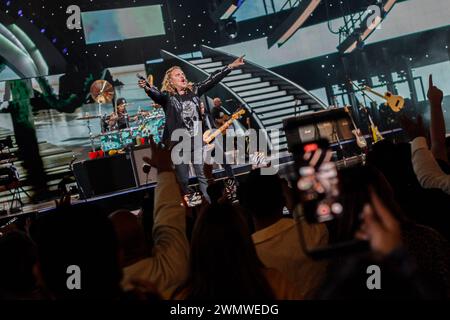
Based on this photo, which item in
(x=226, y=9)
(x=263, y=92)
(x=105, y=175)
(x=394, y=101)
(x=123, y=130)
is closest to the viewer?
(x=105, y=175)

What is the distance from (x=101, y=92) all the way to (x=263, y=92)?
397 cm

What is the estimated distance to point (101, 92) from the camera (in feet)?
32.2

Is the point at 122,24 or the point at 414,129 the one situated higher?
the point at 122,24

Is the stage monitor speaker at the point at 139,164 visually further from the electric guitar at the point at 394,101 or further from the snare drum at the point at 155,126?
the electric guitar at the point at 394,101

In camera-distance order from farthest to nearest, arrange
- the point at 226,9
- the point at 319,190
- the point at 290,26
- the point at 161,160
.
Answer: the point at 290,26 → the point at 226,9 → the point at 161,160 → the point at 319,190

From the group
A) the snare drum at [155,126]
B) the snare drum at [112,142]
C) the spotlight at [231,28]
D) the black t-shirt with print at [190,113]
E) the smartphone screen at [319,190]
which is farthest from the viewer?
the spotlight at [231,28]

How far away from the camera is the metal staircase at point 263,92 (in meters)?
11.6

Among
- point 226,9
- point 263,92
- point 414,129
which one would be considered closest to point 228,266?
point 414,129

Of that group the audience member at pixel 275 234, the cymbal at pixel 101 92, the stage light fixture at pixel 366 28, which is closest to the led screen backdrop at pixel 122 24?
the cymbal at pixel 101 92

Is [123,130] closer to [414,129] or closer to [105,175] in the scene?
[105,175]

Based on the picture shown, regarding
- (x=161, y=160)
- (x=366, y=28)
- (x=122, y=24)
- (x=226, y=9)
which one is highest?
(x=122, y=24)

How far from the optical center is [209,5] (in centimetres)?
1162
